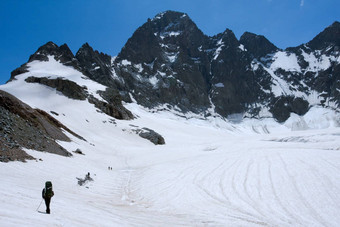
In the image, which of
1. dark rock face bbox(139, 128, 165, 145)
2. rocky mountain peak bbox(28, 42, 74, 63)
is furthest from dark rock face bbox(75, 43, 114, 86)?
dark rock face bbox(139, 128, 165, 145)

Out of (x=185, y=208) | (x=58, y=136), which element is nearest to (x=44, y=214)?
(x=185, y=208)

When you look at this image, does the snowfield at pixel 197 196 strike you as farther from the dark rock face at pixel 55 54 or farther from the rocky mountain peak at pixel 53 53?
the rocky mountain peak at pixel 53 53

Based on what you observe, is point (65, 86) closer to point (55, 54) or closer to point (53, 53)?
point (55, 54)

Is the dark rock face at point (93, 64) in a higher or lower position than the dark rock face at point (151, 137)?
higher

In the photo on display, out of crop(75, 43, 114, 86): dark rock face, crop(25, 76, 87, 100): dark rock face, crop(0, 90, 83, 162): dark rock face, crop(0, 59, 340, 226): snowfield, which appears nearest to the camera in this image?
crop(0, 59, 340, 226): snowfield

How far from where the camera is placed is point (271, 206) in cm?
912

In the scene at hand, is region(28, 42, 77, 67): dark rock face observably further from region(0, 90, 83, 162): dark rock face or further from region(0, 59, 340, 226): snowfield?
region(0, 59, 340, 226): snowfield

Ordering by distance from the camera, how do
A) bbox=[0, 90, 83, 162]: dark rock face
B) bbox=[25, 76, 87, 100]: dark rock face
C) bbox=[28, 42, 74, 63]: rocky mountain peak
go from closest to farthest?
bbox=[0, 90, 83, 162]: dark rock face → bbox=[25, 76, 87, 100]: dark rock face → bbox=[28, 42, 74, 63]: rocky mountain peak

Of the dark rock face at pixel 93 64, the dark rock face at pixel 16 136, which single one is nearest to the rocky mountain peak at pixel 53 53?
the dark rock face at pixel 93 64

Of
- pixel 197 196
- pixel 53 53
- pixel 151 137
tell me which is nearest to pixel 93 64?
pixel 53 53

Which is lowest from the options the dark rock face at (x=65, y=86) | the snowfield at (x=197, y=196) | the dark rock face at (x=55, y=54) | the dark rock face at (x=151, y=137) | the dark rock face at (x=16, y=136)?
the snowfield at (x=197, y=196)

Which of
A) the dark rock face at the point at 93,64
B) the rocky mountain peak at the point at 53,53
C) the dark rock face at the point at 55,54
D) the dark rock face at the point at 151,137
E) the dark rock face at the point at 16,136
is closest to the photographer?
the dark rock face at the point at 16,136

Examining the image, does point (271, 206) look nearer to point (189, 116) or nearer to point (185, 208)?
point (185, 208)

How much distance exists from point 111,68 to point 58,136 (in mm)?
156667
